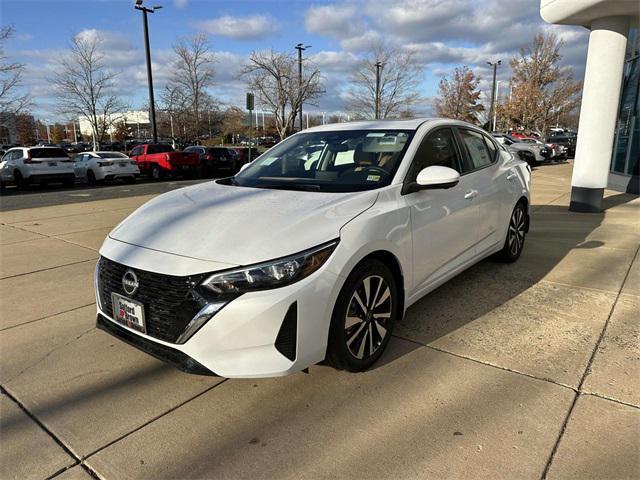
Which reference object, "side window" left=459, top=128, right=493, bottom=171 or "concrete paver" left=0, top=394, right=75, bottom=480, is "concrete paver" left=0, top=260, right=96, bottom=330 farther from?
"side window" left=459, top=128, right=493, bottom=171

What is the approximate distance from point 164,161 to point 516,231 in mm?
17865

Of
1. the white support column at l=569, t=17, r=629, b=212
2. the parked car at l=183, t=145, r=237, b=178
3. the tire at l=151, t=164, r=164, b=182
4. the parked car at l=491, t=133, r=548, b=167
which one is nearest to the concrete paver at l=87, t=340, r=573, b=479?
the white support column at l=569, t=17, r=629, b=212

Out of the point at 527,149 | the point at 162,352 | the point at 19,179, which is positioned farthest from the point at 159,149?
the point at 162,352

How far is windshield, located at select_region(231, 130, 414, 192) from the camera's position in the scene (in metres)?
3.30

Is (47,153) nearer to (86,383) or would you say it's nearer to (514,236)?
(86,383)

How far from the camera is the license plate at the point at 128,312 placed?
2.58 meters

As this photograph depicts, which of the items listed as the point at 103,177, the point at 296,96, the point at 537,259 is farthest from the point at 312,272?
the point at 296,96

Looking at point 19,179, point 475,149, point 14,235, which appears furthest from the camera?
point 19,179

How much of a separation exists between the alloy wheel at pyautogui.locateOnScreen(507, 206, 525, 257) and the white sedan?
1339 millimetres

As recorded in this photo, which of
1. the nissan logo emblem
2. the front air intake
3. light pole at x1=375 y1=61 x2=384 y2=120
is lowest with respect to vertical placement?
the front air intake

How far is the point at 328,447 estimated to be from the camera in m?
2.32

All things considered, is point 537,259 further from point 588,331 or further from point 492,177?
point 588,331

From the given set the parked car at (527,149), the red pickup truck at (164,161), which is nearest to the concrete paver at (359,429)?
the red pickup truck at (164,161)

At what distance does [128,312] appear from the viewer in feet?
8.73
